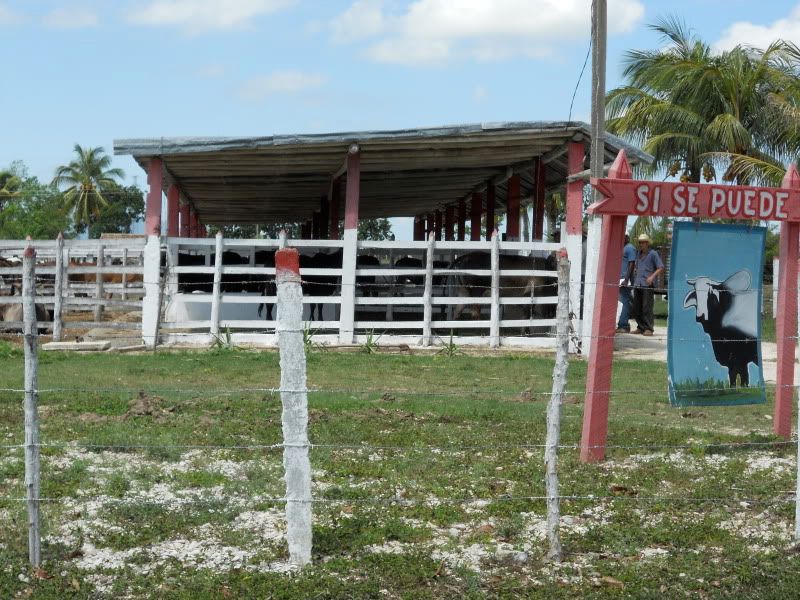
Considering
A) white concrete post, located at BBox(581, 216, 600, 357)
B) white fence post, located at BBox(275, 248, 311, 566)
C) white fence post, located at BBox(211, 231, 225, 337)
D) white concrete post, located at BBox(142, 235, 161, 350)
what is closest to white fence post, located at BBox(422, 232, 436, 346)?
A: white concrete post, located at BBox(581, 216, 600, 357)

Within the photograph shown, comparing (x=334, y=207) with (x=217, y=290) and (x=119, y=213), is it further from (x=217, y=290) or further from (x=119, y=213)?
(x=119, y=213)

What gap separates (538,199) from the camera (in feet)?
68.7

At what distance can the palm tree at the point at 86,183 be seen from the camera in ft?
251

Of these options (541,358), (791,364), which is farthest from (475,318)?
(791,364)

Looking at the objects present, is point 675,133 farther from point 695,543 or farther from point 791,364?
point 695,543

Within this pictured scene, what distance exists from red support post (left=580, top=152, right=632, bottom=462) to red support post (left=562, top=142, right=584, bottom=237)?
31.0 ft

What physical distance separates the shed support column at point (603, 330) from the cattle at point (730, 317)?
0.73m

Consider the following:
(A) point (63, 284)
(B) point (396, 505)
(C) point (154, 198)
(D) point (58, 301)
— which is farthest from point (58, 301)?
(B) point (396, 505)

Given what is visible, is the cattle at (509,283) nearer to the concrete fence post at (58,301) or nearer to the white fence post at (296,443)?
the concrete fence post at (58,301)

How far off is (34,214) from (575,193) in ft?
184

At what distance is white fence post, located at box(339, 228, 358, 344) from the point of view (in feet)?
56.7

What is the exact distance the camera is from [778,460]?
26.2 ft

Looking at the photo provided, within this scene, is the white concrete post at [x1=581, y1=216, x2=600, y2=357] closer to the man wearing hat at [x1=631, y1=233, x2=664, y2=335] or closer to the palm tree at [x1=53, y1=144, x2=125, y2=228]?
the man wearing hat at [x1=631, y1=233, x2=664, y2=335]

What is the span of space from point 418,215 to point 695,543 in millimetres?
31847
